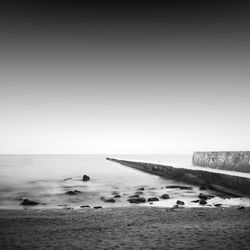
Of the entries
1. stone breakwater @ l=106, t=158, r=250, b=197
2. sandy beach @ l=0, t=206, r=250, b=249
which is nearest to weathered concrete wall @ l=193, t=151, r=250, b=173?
stone breakwater @ l=106, t=158, r=250, b=197

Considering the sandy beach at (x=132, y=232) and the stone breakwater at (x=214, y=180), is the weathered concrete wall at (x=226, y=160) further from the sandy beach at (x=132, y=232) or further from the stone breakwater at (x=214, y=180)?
the sandy beach at (x=132, y=232)

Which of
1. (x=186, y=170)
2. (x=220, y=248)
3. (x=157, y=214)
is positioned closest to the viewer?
(x=220, y=248)

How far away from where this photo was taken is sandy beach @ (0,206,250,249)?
3575 millimetres

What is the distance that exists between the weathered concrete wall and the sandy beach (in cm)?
939

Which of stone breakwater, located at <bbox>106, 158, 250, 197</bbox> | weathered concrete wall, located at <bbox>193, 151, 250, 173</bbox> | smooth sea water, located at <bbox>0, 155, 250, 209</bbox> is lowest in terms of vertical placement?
smooth sea water, located at <bbox>0, 155, 250, 209</bbox>

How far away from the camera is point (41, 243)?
11.9 ft

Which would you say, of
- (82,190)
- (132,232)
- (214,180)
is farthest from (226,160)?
(132,232)

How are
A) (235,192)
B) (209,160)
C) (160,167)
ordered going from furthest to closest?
(160,167), (209,160), (235,192)

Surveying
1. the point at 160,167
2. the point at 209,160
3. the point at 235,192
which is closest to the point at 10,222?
the point at 235,192

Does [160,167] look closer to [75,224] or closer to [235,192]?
Result: [235,192]

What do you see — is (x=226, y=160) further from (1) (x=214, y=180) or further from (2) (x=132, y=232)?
(2) (x=132, y=232)

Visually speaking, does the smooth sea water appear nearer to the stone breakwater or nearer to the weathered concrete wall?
the stone breakwater

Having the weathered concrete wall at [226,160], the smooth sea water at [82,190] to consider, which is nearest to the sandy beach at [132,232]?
the smooth sea water at [82,190]

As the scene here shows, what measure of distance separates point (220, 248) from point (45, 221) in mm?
3127
